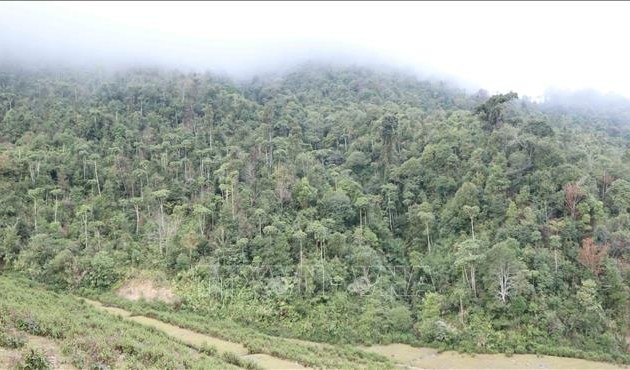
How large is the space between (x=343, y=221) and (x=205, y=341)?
49.6ft

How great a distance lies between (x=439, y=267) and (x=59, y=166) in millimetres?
31953

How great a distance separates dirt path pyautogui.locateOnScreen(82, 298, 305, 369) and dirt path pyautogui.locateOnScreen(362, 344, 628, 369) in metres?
6.86

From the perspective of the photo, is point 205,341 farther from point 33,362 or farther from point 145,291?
point 33,362

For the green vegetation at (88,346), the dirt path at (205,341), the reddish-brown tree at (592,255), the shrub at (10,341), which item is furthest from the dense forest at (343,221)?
the shrub at (10,341)

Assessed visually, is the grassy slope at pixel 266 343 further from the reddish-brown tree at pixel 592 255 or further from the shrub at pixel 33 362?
the reddish-brown tree at pixel 592 255

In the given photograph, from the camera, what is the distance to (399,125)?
4675 cm

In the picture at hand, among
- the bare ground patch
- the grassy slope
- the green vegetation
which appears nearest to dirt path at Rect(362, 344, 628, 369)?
the grassy slope

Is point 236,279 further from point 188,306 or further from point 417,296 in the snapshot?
point 417,296

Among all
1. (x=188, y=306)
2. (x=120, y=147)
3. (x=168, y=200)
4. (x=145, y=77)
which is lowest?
(x=188, y=306)

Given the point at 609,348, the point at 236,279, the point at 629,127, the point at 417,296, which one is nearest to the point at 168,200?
the point at 236,279

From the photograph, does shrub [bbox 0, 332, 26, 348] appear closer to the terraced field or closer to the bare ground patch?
the terraced field

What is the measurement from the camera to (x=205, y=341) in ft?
82.8

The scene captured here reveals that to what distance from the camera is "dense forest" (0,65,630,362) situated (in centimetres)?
2953

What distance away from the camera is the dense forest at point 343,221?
29531mm
